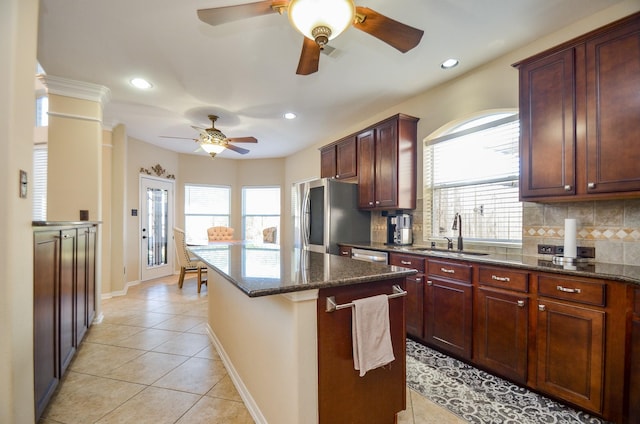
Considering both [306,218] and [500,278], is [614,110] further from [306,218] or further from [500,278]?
[306,218]

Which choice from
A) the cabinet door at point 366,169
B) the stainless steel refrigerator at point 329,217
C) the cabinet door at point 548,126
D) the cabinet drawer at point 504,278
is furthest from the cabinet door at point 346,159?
the cabinet drawer at point 504,278

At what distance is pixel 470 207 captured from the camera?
302 centimetres

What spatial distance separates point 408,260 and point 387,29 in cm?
198

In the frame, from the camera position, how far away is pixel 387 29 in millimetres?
1692

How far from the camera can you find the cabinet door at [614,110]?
1758mm

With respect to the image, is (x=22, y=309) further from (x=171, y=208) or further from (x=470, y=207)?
(x=171, y=208)

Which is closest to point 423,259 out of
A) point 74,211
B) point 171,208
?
point 74,211

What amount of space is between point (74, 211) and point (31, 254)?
2217 mm

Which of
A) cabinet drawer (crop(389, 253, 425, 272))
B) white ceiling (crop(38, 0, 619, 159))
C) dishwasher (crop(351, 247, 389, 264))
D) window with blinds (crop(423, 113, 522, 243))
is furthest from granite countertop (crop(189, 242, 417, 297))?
white ceiling (crop(38, 0, 619, 159))

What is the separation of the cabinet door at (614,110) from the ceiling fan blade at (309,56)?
1817 millimetres

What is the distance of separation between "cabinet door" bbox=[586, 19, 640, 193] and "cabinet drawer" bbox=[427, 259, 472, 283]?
0.96 m

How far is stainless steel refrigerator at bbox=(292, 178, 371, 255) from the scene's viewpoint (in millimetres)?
3834

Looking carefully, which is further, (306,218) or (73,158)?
(306,218)

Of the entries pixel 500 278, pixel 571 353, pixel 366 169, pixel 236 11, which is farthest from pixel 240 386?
pixel 366 169
